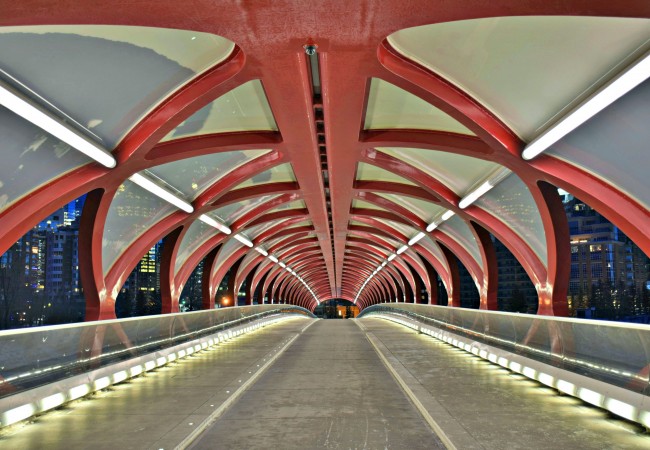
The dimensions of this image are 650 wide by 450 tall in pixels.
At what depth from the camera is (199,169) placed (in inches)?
722

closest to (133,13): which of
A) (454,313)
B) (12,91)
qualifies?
(12,91)

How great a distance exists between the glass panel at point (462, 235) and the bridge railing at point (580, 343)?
41.0 ft

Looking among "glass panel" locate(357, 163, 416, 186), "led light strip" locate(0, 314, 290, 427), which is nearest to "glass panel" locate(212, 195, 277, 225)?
"glass panel" locate(357, 163, 416, 186)

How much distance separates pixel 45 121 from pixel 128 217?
373 inches

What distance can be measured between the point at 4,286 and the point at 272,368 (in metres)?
80.9

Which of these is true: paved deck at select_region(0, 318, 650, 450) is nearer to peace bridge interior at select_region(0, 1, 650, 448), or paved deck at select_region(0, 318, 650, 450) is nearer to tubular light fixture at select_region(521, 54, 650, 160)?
peace bridge interior at select_region(0, 1, 650, 448)

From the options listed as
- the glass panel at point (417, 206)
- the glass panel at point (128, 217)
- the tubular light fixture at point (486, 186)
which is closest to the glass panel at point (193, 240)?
the glass panel at point (128, 217)

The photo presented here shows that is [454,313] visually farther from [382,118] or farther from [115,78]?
[115,78]

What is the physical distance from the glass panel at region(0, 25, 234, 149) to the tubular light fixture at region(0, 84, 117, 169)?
0.42 metres

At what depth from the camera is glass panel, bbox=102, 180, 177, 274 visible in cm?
1833

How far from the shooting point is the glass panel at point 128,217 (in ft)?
60.1

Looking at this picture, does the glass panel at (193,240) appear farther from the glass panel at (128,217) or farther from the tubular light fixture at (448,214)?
the tubular light fixture at (448,214)

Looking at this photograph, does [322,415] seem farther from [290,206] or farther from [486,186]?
[290,206]

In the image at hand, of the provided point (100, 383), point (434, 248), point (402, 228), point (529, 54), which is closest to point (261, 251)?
point (402, 228)
